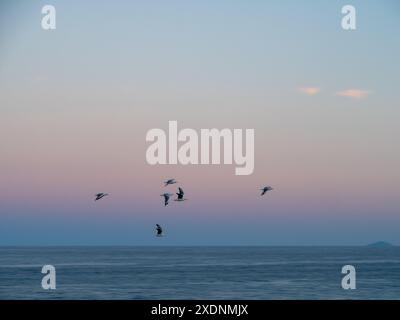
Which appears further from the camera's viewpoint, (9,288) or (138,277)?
(138,277)

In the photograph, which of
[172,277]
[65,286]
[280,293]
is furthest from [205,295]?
[172,277]
